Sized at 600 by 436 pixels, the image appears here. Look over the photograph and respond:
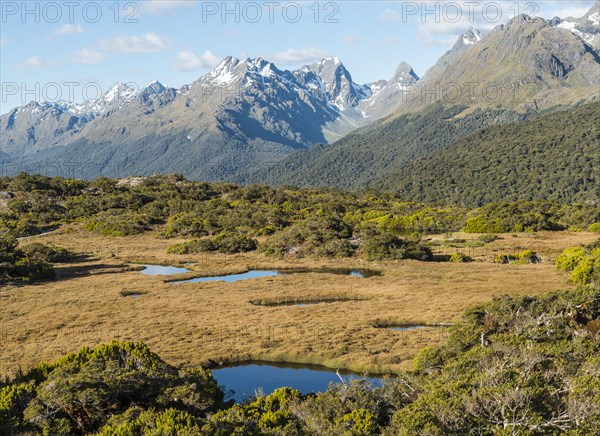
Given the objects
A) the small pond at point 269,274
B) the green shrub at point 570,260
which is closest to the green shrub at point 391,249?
the small pond at point 269,274

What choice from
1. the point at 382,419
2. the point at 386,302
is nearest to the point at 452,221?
the point at 386,302

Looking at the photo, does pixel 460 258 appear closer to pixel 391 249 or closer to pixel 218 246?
pixel 391 249

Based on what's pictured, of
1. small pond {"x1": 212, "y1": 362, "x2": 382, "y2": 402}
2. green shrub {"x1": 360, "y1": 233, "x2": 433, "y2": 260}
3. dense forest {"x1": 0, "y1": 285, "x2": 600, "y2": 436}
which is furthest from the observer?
green shrub {"x1": 360, "y1": 233, "x2": 433, "y2": 260}

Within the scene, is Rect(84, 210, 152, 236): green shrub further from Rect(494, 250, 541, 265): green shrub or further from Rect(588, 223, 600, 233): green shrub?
Rect(588, 223, 600, 233): green shrub

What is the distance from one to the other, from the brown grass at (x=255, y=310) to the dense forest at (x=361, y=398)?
959cm

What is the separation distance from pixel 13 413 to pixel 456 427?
1684cm

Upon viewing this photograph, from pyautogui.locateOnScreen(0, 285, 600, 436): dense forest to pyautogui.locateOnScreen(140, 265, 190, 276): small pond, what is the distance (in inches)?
1675

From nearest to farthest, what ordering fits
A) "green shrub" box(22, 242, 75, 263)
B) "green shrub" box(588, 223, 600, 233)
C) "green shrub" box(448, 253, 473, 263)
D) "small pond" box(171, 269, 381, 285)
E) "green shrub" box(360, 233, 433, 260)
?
"small pond" box(171, 269, 381, 285) < "green shrub" box(22, 242, 75, 263) < "green shrub" box(448, 253, 473, 263) < "green shrub" box(360, 233, 433, 260) < "green shrub" box(588, 223, 600, 233)

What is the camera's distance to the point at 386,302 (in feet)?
164

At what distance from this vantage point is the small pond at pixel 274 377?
31453 mm

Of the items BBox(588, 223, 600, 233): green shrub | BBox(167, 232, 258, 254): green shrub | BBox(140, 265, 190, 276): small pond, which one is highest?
BBox(167, 232, 258, 254): green shrub

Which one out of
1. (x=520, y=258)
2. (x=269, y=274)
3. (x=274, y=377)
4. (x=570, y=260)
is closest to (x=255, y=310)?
(x=274, y=377)

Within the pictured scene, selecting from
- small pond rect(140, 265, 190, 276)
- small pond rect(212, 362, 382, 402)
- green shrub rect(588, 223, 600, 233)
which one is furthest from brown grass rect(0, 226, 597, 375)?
green shrub rect(588, 223, 600, 233)

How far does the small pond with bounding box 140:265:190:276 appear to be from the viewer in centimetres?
6800
